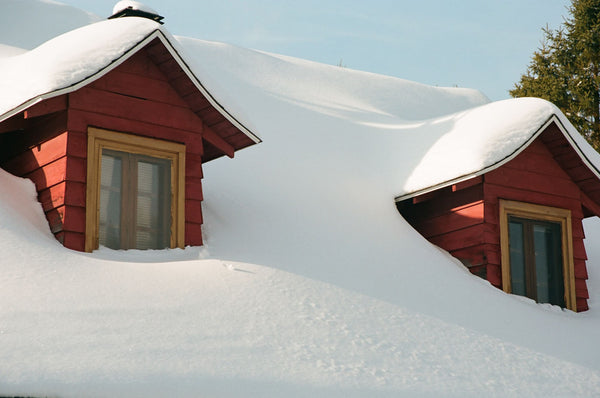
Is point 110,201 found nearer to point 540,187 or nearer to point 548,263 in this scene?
point 540,187

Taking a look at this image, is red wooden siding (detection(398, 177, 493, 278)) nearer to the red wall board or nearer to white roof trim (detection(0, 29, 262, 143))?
white roof trim (detection(0, 29, 262, 143))

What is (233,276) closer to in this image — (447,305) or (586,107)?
(447,305)

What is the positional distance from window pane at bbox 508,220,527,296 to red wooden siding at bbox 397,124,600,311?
36 centimetres

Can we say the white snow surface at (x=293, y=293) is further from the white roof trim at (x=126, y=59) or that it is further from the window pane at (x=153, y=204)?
the window pane at (x=153, y=204)

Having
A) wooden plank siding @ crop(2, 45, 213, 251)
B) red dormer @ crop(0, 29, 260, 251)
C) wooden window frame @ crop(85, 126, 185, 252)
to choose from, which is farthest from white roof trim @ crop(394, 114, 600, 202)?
wooden window frame @ crop(85, 126, 185, 252)

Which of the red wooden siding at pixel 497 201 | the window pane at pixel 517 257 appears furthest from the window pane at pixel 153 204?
the window pane at pixel 517 257

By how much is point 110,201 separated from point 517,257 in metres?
5.31

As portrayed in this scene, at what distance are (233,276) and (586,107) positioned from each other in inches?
527

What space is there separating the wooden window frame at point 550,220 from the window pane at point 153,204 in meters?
4.30

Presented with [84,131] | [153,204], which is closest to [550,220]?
[153,204]

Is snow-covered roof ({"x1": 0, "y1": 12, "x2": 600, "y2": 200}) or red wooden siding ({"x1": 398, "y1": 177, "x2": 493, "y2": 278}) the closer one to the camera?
snow-covered roof ({"x1": 0, "y1": 12, "x2": 600, "y2": 200})

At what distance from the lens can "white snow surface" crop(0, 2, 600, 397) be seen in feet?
19.2

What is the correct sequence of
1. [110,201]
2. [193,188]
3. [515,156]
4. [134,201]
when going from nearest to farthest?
[110,201] → [134,201] → [193,188] → [515,156]

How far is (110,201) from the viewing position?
8203 millimetres
